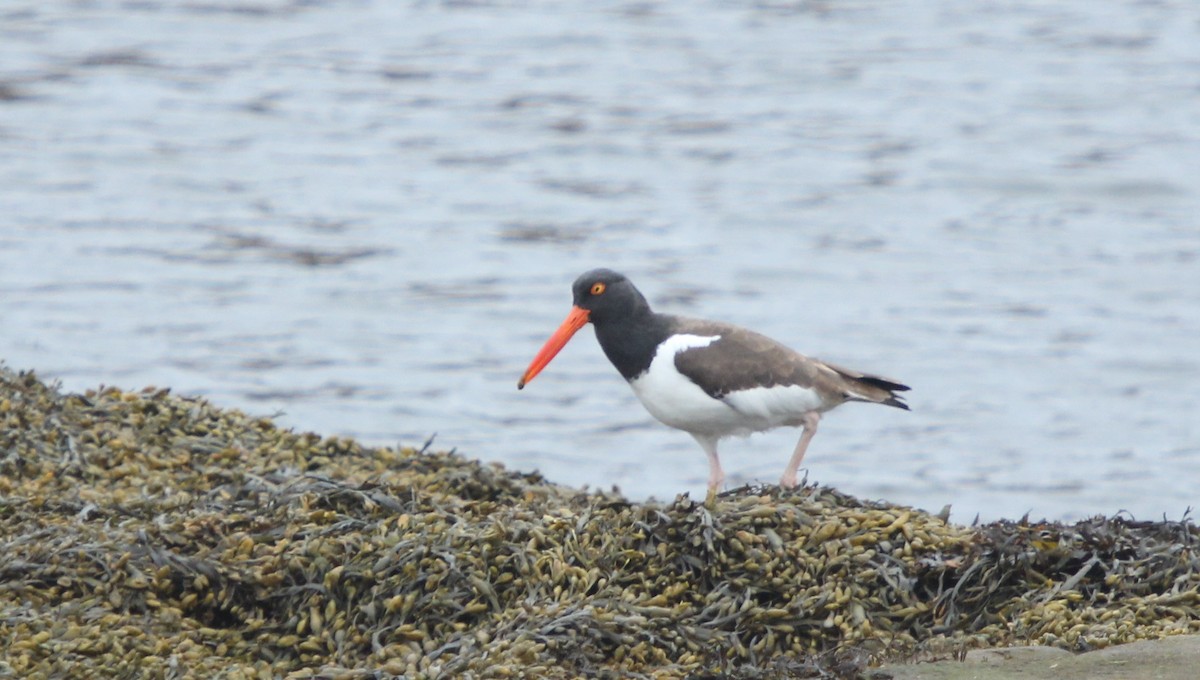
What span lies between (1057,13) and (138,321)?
12212 mm

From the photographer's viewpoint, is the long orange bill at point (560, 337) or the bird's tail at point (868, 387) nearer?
the bird's tail at point (868, 387)

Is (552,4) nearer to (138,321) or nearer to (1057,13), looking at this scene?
(1057,13)

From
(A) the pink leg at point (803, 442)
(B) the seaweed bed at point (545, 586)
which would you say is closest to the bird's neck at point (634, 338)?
(A) the pink leg at point (803, 442)

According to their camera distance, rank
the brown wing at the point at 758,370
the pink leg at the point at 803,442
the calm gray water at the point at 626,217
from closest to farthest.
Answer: the pink leg at the point at 803,442 < the brown wing at the point at 758,370 < the calm gray water at the point at 626,217

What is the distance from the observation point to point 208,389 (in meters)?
10.5

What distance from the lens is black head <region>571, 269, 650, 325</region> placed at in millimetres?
6293

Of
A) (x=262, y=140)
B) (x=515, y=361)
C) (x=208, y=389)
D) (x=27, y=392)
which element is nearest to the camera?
(x=27, y=392)

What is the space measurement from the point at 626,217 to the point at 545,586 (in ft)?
31.9

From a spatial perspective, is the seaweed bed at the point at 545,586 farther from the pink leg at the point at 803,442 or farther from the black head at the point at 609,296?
the black head at the point at 609,296

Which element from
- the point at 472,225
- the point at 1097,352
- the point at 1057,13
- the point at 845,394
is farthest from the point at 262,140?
the point at 845,394

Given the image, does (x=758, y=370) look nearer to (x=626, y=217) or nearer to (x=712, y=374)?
(x=712, y=374)

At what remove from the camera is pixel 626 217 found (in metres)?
13.9

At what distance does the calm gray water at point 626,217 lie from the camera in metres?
10.4

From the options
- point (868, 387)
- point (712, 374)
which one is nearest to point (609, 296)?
point (712, 374)
